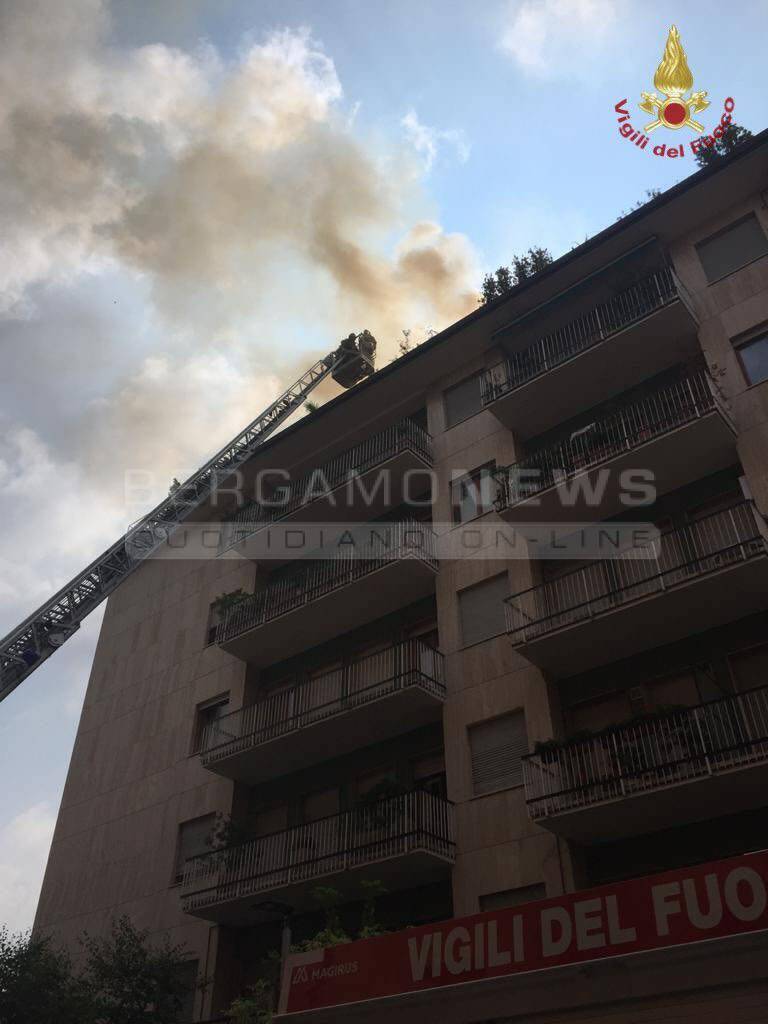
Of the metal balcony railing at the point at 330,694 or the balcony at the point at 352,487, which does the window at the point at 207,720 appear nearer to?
the metal balcony railing at the point at 330,694

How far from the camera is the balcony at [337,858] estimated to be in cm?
1614

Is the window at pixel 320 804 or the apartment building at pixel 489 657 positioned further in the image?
the window at pixel 320 804

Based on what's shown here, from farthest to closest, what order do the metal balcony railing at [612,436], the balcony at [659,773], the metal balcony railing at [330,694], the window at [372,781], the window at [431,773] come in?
the metal balcony railing at [330,694]
the window at [431,773]
the window at [372,781]
the metal balcony railing at [612,436]
the balcony at [659,773]

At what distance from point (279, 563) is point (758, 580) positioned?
46.6 feet

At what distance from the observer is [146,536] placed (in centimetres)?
2589

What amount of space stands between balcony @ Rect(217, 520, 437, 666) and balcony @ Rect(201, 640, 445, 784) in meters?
1.22

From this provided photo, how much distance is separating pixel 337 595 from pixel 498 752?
5902mm

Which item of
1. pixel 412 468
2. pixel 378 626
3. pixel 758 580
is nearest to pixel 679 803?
pixel 758 580

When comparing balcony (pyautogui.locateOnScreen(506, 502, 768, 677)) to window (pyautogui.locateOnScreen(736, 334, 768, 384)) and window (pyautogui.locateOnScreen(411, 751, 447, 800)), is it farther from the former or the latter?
window (pyautogui.locateOnScreen(411, 751, 447, 800))

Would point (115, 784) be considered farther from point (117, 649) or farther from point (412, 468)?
point (412, 468)

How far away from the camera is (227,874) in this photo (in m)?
18.7

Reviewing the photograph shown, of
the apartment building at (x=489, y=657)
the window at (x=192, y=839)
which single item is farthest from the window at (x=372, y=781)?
the window at (x=192, y=839)

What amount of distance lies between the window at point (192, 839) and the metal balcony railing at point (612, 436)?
10.5m

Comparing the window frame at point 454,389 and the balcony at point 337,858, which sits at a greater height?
the window frame at point 454,389
